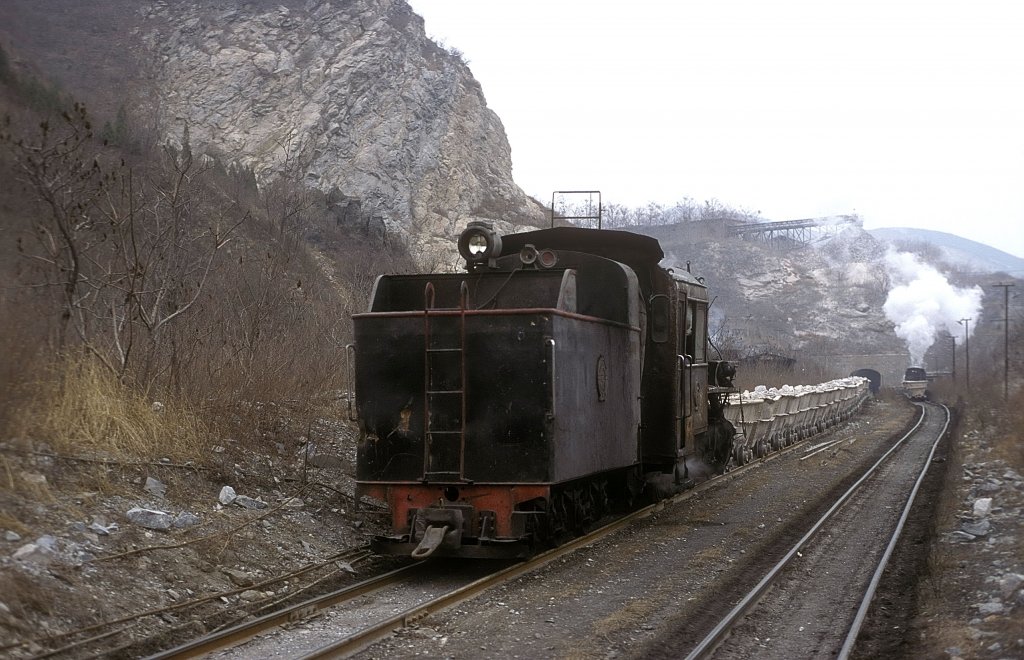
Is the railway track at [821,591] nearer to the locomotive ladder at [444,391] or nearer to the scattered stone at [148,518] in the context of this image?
the locomotive ladder at [444,391]

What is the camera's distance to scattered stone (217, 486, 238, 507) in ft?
33.4

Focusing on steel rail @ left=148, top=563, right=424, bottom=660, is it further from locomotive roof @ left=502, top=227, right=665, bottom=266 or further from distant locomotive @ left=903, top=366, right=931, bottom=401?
distant locomotive @ left=903, top=366, right=931, bottom=401

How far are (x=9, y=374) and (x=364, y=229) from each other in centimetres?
3726

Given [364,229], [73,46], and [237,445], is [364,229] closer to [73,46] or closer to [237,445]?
[73,46]

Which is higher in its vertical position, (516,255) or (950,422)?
(516,255)

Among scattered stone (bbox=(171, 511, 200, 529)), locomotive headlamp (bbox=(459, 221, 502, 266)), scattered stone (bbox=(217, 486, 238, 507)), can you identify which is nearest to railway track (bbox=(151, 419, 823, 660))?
scattered stone (bbox=(171, 511, 200, 529))

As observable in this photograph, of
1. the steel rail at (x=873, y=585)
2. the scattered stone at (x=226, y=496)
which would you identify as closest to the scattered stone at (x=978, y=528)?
the steel rail at (x=873, y=585)

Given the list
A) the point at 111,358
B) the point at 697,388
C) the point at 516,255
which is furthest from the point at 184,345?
the point at 697,388

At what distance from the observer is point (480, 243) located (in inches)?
413

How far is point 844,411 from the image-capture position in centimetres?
4328

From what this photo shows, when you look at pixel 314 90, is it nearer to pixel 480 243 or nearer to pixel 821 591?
pixel 480 243

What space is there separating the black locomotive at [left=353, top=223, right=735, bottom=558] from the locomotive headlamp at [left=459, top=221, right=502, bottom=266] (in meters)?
0.02

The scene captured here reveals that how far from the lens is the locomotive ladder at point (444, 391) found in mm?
9289

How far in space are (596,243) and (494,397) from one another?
4006 millimetres
